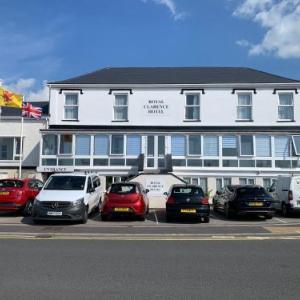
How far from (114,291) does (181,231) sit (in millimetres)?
8402

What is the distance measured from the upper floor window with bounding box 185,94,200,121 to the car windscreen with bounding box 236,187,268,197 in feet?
36.5

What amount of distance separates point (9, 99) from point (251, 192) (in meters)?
18.7

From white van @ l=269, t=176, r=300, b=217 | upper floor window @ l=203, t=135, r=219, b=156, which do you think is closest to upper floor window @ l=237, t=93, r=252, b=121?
upper floor window @ l=203, t=135, r=219, b=156

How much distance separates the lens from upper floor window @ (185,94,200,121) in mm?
29953

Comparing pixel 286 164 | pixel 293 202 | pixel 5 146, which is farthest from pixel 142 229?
pixel 5 146

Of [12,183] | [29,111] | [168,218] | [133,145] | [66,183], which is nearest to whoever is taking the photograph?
[168,218]

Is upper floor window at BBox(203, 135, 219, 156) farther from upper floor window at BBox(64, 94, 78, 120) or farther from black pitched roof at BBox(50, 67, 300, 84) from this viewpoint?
upper floor window at BBox(64, 94, 78, 120)

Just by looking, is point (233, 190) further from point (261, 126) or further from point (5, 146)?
point (5, 146)

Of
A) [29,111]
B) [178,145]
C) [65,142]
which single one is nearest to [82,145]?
[65,142]

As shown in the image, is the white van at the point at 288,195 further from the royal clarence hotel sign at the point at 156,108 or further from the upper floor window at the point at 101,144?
the upper floor window at the point at 101,144

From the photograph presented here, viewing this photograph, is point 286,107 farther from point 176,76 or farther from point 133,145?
point 133,145

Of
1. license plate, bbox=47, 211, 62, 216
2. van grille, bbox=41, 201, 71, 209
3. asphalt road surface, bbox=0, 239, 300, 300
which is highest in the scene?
van grille, bbox=41, 201, 71, 209

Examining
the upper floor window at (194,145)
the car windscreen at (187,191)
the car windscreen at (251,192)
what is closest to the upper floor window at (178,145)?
the upper floor window at (194,145)

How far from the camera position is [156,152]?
2755cm
